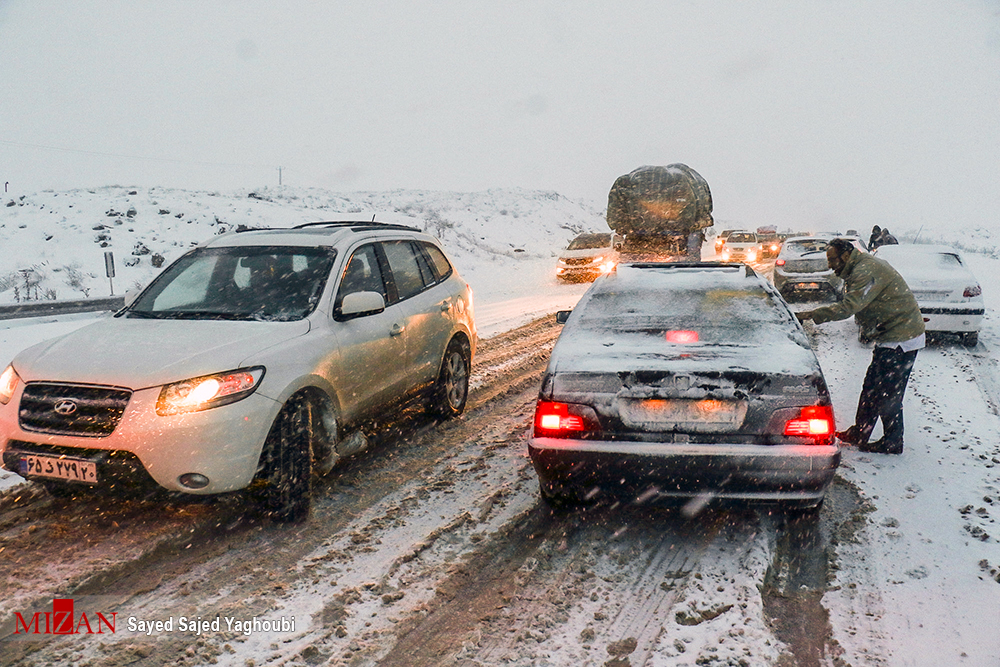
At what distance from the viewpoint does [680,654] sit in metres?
2.89

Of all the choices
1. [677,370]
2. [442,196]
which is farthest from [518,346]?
[442,196]

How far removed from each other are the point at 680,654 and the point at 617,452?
3.41 ft

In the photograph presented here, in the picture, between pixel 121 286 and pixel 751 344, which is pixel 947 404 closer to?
pixel 751 344

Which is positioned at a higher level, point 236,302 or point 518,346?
point 236,302

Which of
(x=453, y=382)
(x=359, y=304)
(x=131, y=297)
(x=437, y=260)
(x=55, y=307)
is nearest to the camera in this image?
(x=359, y=304)

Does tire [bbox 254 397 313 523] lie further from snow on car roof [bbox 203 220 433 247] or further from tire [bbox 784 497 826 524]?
tire [bbox 784 497 826 524]

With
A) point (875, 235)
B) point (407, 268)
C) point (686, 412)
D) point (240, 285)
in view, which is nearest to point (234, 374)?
point (240, 285)

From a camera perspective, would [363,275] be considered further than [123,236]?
No

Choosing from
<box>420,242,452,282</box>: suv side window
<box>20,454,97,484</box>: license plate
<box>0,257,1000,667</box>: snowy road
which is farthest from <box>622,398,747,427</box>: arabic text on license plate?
<box>420,242,452,282</box>: suv side window

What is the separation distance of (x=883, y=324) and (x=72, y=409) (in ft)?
18.9

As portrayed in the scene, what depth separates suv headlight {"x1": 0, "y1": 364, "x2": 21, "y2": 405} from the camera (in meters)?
3.87

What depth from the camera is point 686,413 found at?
3617 millimetres

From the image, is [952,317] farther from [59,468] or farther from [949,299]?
[59,468]

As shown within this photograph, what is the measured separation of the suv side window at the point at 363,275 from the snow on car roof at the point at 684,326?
1.62 meters
